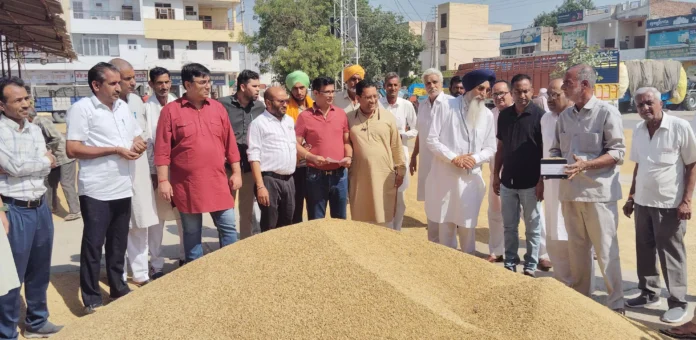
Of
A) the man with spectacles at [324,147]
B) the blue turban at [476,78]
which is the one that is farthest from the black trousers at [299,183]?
the blue turban at [476,78]

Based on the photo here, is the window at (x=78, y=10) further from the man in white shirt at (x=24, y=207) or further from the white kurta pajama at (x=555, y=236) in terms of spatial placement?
the white kurta pajama at (x=555, y=236)

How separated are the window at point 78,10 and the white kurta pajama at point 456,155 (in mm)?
31893

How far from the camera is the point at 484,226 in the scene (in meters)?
6.19

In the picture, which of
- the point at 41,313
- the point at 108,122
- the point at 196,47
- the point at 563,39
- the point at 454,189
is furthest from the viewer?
the point at 563,39

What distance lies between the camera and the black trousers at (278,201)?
A: 409cm

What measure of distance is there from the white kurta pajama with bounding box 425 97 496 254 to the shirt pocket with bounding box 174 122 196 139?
194 cm

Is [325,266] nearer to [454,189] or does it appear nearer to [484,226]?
[454,189]

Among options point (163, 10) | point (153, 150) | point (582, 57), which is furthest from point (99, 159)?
point (163, 10)

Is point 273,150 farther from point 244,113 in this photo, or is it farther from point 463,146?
point 463,146

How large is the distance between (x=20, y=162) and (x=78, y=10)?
32.3 meters

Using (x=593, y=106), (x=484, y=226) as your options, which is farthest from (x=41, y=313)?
(x=484, y=226)

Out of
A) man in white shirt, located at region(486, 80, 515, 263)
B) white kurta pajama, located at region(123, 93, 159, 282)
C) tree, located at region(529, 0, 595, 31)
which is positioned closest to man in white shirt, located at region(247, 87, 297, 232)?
white kurta pajama, located at region(123, 93, 159, 282)

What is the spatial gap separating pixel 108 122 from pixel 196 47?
30958 mm

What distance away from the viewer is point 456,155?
4.43m
